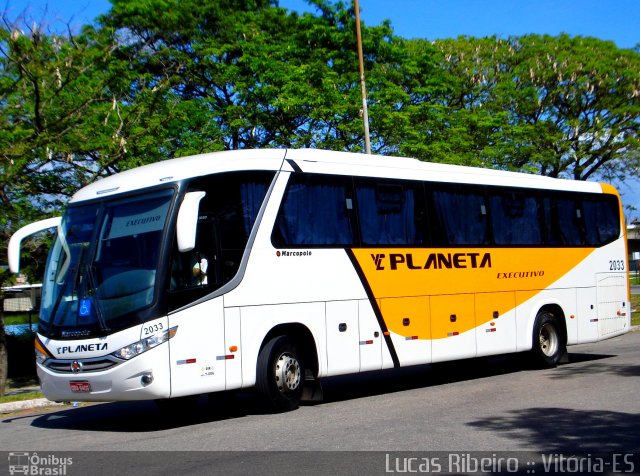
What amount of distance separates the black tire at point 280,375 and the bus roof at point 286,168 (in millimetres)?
2548

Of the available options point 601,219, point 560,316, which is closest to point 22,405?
point 560,316

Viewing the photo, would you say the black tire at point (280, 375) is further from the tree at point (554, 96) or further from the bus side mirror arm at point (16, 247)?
the tree at point (554, 96)

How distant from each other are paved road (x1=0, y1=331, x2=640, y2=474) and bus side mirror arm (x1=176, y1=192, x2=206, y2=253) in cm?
229

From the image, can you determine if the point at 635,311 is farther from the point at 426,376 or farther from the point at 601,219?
the point at 426,376

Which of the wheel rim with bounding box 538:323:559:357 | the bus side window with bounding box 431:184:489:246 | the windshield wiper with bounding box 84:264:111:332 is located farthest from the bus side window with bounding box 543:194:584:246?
the windshield wiper with bounding box 84:264:111:332

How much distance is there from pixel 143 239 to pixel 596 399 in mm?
6467

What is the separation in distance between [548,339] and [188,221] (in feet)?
30.9

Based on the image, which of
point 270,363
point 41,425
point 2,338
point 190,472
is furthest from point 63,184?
point 190,472

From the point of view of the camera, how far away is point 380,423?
10.1 meters

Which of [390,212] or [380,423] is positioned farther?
[390,212]

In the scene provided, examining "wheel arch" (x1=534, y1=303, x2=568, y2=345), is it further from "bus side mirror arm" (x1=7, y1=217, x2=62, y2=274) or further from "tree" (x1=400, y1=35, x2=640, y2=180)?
"tree" (x1=400, y1=35, x2=640, y2=180)

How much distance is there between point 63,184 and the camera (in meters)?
18.5

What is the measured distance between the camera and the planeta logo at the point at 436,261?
530 inches

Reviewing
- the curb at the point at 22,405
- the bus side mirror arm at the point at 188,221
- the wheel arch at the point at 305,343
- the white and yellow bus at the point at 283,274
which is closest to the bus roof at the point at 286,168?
the white and yellow bus at the point at 283,274
